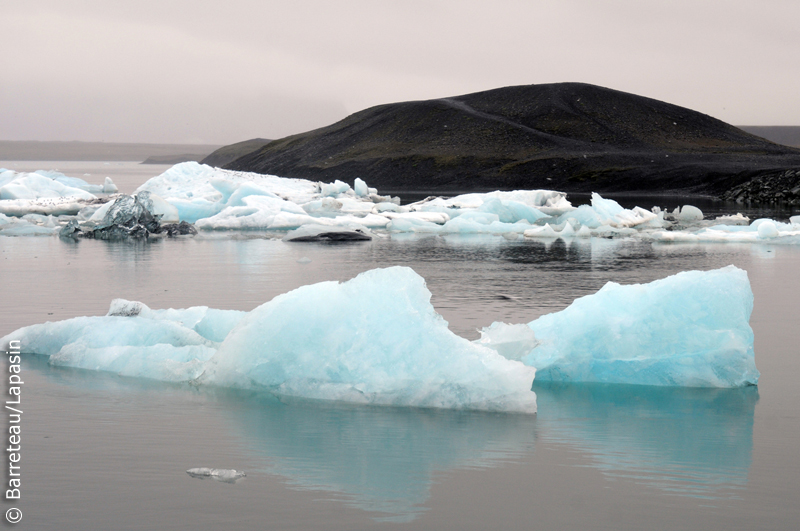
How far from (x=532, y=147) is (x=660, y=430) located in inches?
4186

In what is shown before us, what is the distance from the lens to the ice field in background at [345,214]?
30.6 metres

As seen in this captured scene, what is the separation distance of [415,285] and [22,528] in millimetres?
3973

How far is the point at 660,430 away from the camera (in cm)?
704

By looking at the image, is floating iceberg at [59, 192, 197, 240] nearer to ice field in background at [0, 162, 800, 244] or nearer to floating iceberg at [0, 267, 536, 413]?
ice field in background at [0, 162, 800, 244]

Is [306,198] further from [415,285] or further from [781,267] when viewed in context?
[415,285]

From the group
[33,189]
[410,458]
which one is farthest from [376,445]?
[33,189]

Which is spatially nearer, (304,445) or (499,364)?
(304,445)

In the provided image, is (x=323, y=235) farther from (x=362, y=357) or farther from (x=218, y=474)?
(x=218, y=474)

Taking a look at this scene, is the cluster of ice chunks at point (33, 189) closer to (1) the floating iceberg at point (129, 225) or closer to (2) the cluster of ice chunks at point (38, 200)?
(2) the cluster of ice chunks at point (38, 200)

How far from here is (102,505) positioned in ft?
17.0

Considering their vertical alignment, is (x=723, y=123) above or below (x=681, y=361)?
above

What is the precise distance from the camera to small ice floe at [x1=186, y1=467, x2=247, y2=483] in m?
5.64

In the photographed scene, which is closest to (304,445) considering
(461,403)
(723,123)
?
(461,403)

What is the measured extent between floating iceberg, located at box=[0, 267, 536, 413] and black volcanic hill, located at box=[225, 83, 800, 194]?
69.9m
